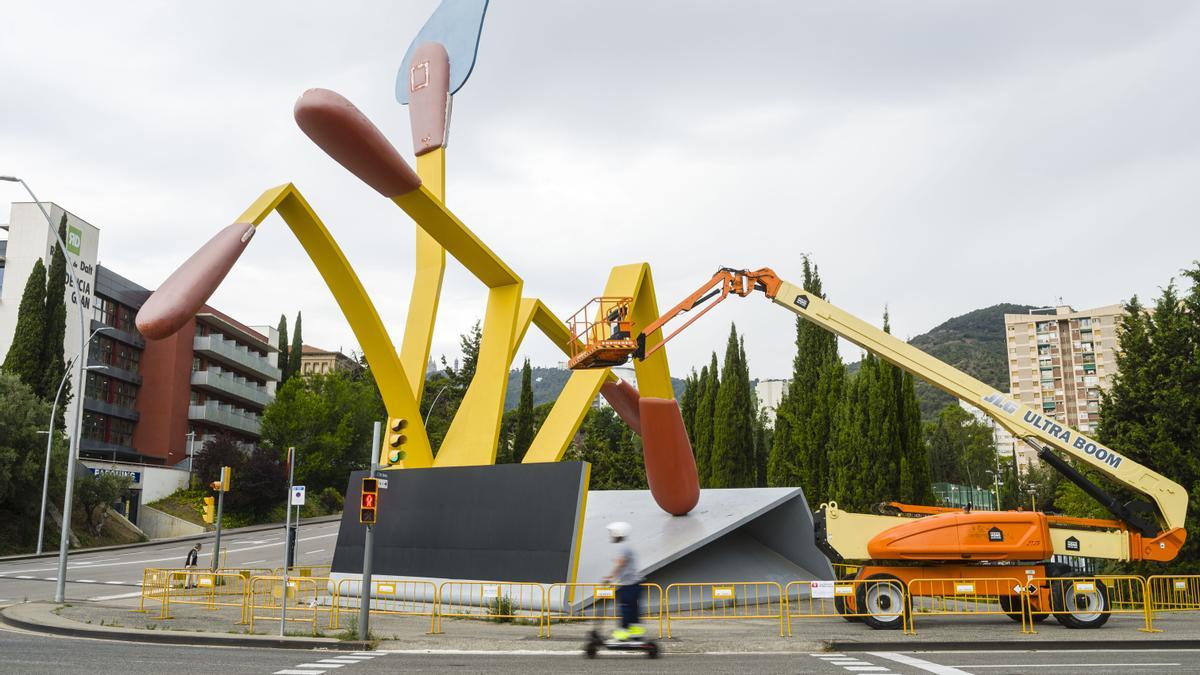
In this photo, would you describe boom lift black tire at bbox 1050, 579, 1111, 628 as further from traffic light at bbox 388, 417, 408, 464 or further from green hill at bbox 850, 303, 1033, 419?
green hill at bbox 850, 303, 1033, 419

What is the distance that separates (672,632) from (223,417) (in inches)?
2210

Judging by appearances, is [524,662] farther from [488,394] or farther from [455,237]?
[455,237]

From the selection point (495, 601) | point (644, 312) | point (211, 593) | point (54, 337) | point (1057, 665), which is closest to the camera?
point (1057, 665)

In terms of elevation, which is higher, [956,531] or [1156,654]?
[956,531]

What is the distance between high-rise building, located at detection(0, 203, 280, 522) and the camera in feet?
170

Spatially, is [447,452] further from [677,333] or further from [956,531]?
[956,531]

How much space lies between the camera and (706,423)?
51.3 m

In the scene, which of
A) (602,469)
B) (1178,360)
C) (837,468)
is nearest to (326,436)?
(602,469)

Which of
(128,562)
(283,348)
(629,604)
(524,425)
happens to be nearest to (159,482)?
(128,562)

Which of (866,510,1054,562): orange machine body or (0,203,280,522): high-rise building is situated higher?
(0,203,280,522): high-rise building

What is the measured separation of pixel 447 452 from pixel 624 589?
1005cm

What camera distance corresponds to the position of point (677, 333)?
20.7 meters

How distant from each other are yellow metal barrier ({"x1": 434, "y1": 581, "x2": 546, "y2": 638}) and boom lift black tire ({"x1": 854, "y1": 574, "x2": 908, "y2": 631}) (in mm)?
5780

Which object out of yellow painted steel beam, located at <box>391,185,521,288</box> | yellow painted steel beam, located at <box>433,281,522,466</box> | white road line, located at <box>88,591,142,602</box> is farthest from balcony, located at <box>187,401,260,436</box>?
yellow painted steel beam, located at <box>391,185,521,288</box>
